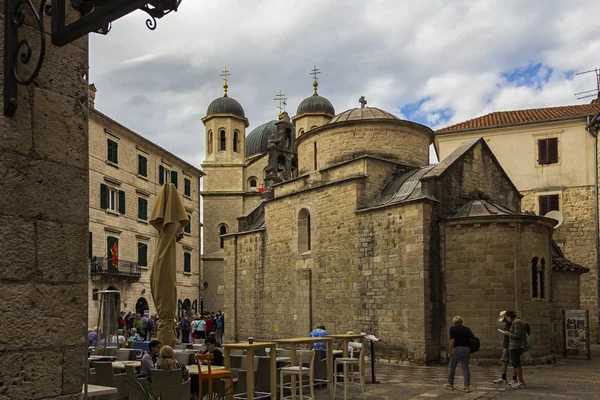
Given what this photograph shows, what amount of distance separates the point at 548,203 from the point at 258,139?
2993cm

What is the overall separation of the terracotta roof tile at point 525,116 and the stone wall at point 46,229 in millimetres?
26136

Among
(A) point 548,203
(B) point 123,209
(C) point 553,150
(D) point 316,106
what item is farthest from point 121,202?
(D) point 316,106

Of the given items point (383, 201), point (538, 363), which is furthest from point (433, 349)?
point (383, 201)

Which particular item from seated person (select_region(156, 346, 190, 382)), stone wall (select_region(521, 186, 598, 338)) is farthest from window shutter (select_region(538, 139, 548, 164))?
seated person (select_region(156, 346, 190, 382))

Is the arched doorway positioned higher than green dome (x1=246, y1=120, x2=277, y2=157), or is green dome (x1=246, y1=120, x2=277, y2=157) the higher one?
green dome (x1=246, y1=120, x2=277, y2=157)

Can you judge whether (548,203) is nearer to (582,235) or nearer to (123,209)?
(582,235)

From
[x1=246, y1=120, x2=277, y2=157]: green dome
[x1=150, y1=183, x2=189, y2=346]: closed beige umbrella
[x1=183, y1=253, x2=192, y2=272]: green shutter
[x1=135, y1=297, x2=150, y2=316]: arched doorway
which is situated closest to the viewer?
[x1=150, y1=183, x2=189, y2=346]: closed beige umbrella

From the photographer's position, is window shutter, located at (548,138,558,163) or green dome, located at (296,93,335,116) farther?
green dome, located at (296,93,335,116)

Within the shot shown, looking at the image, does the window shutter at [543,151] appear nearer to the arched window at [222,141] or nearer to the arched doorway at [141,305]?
the arched doorway at [141,305]

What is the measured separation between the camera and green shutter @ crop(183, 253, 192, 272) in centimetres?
3522

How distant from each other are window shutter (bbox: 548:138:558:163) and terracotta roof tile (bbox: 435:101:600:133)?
96 cm

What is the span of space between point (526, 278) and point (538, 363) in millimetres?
2239

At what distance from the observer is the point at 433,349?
16516 millimetres

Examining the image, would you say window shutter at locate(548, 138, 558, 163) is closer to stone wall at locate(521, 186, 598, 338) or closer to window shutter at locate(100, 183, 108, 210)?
stone wall at locate(521, 186, 598, 338)
